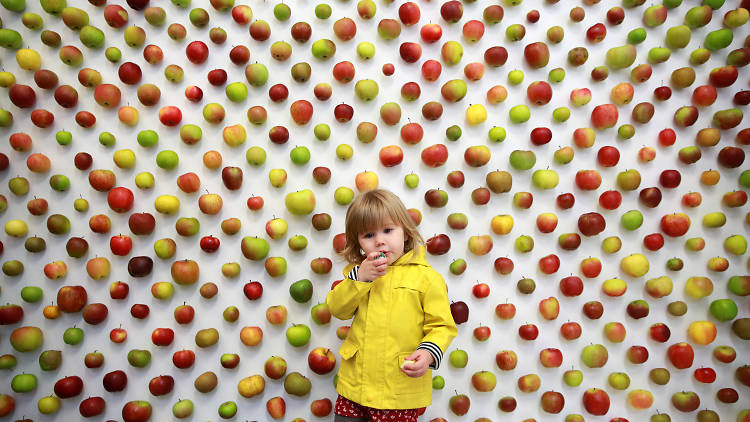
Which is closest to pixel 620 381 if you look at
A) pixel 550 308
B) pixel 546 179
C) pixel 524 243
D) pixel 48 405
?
pixel 550 308

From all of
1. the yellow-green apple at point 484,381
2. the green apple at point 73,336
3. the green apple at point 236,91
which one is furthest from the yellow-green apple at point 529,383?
the green apple at point 73,336

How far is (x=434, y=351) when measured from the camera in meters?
1.04

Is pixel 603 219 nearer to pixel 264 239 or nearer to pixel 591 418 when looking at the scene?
pixel 591 418

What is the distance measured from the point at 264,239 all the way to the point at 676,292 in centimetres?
146

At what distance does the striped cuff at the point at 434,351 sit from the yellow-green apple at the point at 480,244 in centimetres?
51

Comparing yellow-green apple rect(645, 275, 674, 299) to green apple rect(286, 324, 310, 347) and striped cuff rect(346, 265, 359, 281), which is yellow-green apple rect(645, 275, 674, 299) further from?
green apple rect(286, 324, 310, 347)

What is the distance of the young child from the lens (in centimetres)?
109

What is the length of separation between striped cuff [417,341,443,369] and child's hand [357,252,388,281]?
203mm

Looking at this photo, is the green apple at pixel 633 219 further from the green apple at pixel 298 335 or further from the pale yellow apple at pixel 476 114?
the green apple at pixel 298 335

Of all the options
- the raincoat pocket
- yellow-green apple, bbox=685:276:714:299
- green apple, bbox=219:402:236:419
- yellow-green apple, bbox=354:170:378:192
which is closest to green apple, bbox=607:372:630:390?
yellow-green apple, bbox=685:276:714:299

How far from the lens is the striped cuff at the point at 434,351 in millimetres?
1035

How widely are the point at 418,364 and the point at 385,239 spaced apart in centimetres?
31

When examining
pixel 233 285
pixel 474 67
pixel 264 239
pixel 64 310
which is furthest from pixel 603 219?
pixel 64 310

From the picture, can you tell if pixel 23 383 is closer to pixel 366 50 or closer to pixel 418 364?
pixel 418 364
